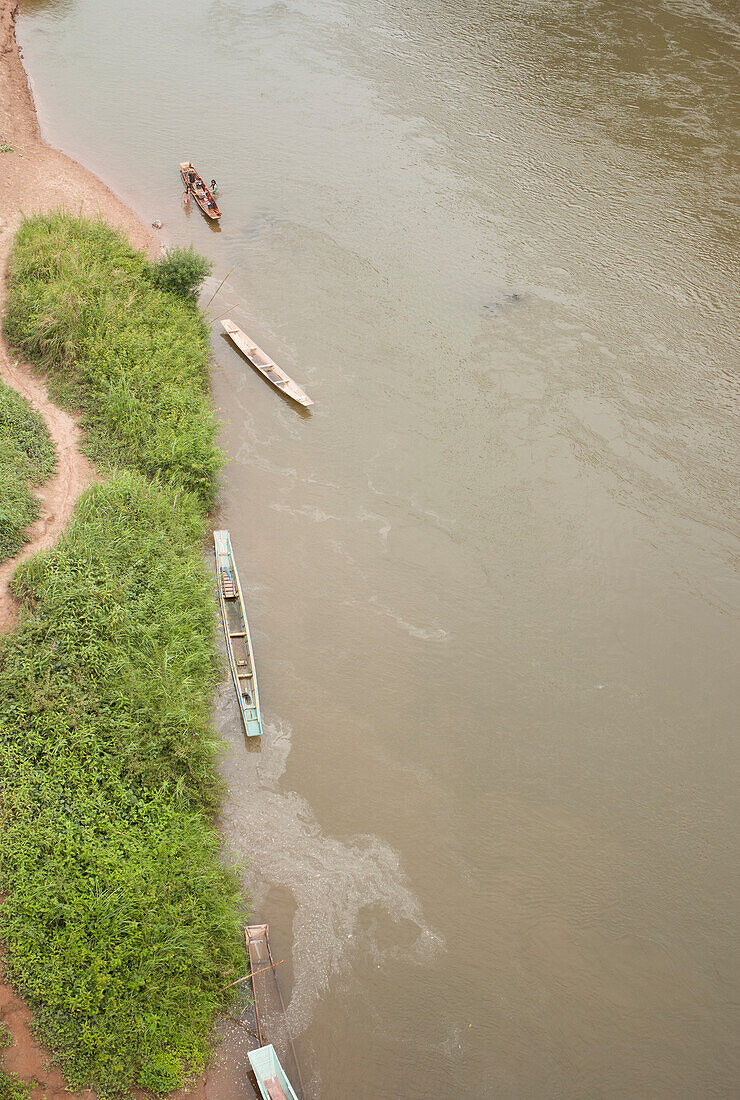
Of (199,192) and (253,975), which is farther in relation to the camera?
(199,192)

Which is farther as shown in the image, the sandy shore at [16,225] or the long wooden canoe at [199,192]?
the long wooden canoe at [199,192]

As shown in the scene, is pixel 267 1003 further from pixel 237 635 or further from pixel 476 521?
pixel 476 521

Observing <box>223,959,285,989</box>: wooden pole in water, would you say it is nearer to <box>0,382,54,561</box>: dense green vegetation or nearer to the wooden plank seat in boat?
the wooden plank seat in boat

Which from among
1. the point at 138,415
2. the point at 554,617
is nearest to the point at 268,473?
the point at 138,415

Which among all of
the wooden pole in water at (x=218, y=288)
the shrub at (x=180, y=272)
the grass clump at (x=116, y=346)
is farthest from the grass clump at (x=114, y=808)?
the wooden pole in water at (x=218, y=288)

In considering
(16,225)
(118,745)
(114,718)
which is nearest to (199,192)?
(16,225)

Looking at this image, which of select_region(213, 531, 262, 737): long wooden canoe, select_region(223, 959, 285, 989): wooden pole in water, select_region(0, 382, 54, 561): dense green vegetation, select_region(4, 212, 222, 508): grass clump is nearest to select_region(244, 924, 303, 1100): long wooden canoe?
select_region(223, 959, 285, 989): wooden pole in water

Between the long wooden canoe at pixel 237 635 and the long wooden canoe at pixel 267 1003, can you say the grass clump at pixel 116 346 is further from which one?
the long wooden canoe at pixel 267 1003
